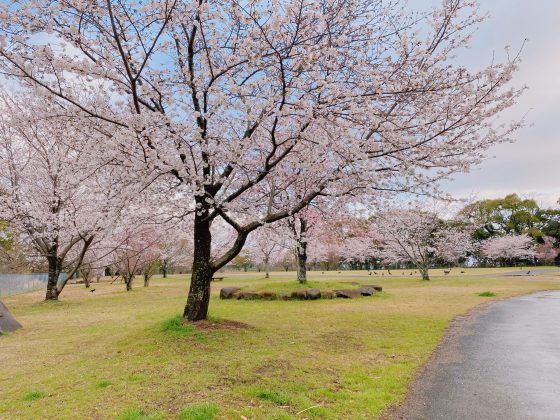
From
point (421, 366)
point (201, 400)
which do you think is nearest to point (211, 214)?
point (201, 400)

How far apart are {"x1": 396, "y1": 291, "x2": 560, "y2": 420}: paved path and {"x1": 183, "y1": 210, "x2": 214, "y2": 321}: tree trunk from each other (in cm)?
563

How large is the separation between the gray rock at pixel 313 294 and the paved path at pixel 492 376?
8433 millimetres

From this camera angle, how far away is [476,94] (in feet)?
28.3

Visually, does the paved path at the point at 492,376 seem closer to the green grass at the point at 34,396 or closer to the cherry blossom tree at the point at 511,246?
Answer: the green grass at the point at 34,396

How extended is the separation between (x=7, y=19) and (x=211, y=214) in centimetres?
550

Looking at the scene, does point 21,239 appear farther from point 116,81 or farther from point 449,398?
point 449,398

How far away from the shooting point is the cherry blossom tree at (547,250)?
7025cm

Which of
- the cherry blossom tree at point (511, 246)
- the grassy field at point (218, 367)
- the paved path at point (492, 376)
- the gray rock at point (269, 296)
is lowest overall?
the paved path at point (492, 376)

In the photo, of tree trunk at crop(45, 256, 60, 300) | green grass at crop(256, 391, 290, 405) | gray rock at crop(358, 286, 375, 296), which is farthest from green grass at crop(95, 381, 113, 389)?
tree trunk at crop(45, 256, 60, 300)

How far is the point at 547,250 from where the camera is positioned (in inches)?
2785

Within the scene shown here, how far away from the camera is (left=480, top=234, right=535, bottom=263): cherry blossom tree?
2557 inches

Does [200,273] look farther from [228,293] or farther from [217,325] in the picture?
[228,293]

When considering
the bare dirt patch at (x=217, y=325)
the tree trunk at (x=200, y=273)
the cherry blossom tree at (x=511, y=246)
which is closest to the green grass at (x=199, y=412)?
the bare dirt patch at (x=217, y=325)

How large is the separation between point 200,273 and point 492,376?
675 centimetres
